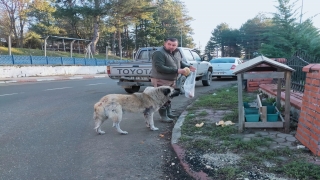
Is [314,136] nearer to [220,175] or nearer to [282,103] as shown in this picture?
[220,175]

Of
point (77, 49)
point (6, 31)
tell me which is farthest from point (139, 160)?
point (77, 49)

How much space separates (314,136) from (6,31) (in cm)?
4177

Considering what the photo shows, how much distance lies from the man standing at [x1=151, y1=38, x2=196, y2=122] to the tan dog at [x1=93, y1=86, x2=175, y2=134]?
0.45m

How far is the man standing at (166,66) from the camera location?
210 inches

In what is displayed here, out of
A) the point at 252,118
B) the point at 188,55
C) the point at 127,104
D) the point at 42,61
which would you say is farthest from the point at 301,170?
the point at 42,61

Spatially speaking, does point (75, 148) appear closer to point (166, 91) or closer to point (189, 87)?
point (166, 91)

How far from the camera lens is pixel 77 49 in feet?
148

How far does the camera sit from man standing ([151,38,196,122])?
534 cm

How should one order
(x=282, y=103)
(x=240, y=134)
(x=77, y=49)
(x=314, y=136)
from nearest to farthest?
(x=314, y=136) → (x=240, y=134) → (x=282, y=103) → (x=77, y=49)

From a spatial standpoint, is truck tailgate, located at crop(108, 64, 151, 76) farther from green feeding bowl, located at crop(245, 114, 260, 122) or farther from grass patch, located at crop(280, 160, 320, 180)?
grass patch, located at crop(280, 160, 320, 180)

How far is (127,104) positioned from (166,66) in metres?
1.19

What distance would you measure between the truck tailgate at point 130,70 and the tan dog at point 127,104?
3648 mm

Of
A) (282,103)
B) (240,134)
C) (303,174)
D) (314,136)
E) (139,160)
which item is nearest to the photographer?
(303,174)

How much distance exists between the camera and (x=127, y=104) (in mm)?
4934
